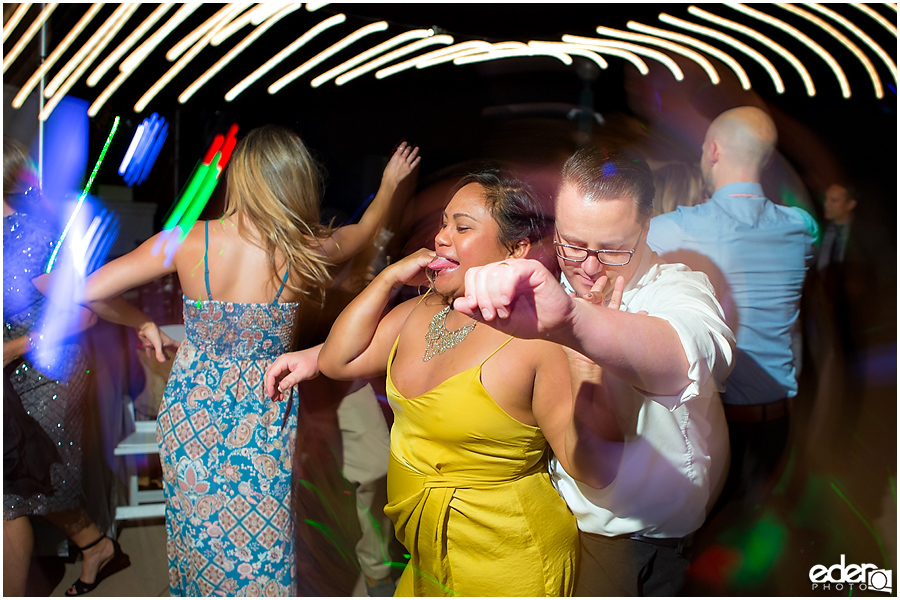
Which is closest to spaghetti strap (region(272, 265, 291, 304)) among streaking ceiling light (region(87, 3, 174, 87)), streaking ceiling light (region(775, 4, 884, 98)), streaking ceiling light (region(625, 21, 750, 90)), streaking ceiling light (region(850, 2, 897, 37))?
streaking ceiling light (region(87, 3, 174, 87))

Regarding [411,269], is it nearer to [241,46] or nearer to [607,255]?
[607,255]

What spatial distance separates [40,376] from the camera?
1198 mm

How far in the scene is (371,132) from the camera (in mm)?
1036

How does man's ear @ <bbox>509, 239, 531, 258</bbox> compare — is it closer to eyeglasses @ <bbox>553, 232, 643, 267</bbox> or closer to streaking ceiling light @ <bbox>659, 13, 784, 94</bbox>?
eyeglasses @ <bbox>553, 232, 643, 267</bbox>

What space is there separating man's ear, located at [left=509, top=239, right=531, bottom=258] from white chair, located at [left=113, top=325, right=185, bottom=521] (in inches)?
36.9

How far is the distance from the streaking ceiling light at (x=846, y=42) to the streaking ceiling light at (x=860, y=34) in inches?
0.6

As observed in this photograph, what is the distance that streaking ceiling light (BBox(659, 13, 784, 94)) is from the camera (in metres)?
1.12

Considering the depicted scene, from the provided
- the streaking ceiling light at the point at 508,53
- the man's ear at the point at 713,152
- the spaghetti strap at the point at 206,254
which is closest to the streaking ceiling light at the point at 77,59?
the spaghetti strap at the point at 206,254

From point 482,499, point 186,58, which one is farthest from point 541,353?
point 186,58

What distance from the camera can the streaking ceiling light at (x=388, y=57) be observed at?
40.9 inches

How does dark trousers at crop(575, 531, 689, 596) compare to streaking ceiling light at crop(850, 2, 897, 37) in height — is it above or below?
below

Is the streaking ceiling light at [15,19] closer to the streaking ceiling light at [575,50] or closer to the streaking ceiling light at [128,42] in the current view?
the streaking ceiling light at [128,42]

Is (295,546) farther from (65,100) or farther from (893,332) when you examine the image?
(893,332)

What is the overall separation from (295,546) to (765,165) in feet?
4.10
